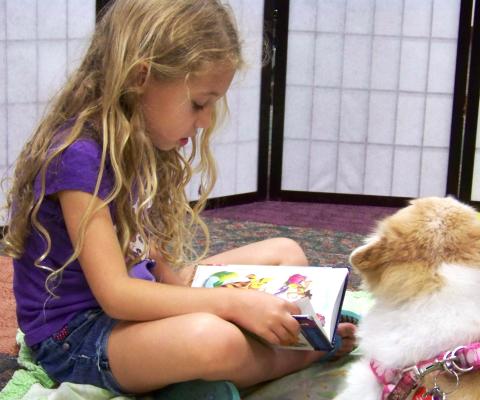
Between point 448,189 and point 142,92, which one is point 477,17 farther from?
point 142,92

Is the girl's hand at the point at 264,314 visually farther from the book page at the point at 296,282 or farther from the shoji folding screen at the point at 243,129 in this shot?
the shoji folding screen at the point at 243,129

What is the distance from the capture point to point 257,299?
5.37ft

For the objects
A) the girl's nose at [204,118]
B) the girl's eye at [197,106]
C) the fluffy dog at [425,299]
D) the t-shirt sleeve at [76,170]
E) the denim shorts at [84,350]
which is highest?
the girl's eye at [197,106]

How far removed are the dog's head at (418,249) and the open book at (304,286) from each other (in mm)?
221

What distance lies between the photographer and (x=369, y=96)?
11.7 ft

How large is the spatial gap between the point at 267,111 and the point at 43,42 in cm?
100

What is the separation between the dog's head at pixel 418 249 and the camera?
1350mm

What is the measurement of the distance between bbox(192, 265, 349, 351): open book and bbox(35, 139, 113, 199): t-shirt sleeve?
13.9 inches

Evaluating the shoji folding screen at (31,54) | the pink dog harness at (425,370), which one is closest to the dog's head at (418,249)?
the pink dog harness at (425,370)

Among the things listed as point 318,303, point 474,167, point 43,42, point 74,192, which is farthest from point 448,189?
point 74,192

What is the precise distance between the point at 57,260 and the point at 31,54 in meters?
1.39

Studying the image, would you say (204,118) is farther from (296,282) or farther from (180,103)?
(296,282)

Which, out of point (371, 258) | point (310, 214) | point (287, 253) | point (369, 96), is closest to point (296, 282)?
point (287, 253)

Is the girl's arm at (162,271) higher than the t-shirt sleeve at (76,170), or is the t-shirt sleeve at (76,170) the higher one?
the t-shirt sleeve at (76,170)
